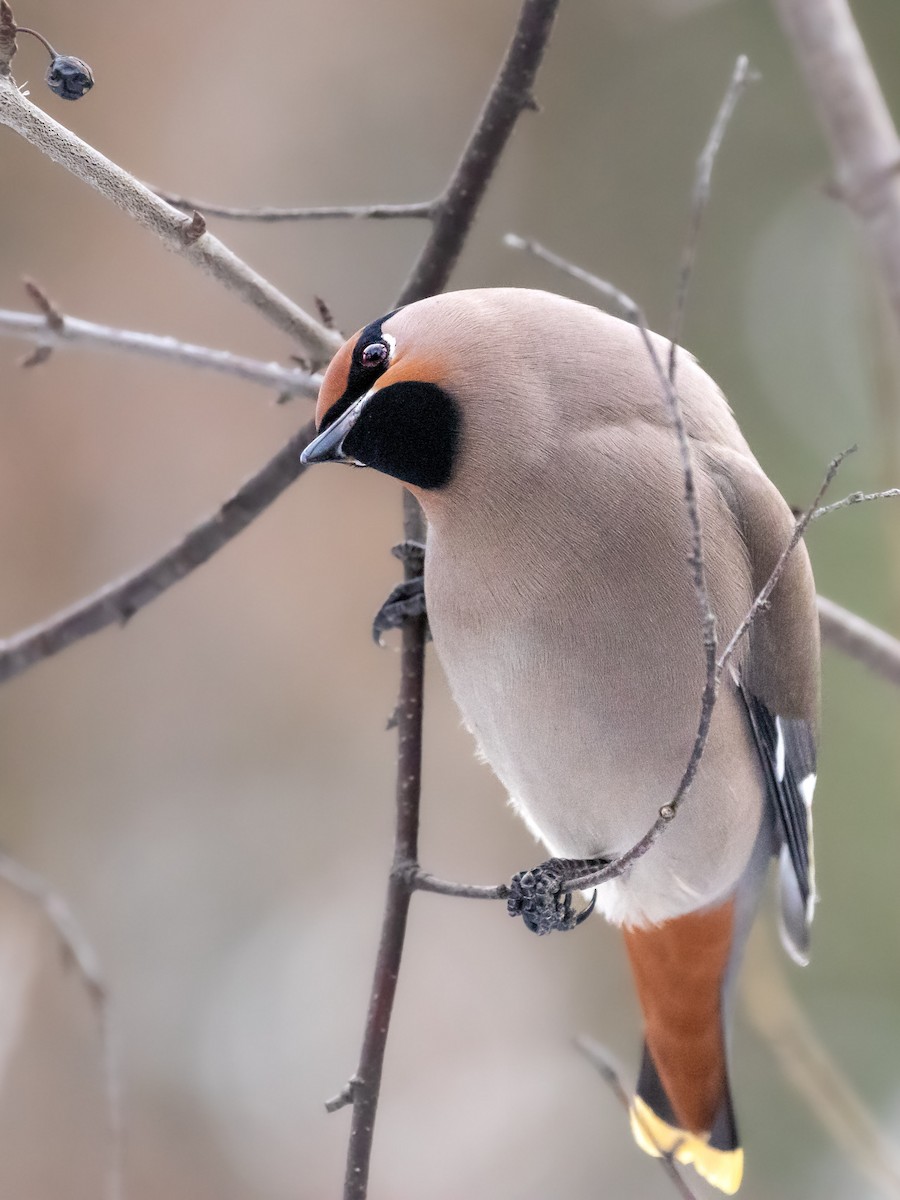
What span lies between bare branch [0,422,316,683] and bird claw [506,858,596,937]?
A: 0.61 metres

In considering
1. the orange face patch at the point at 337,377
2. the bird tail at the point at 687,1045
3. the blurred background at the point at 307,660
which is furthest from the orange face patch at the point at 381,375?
the blurred background at the point at 307,660

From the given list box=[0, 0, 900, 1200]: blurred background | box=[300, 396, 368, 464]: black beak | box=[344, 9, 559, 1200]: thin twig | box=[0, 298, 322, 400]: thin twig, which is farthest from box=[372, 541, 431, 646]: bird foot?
box=[0, 0, 900, 1200]: blurred background

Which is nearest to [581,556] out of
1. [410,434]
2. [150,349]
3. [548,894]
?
[410,434]

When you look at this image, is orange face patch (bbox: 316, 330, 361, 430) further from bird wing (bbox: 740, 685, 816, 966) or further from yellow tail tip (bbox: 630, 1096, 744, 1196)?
yellow tail tip (bbox: 630, 1096, 744, 1196)

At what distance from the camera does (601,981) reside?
4.17 m

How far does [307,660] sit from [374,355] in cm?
278

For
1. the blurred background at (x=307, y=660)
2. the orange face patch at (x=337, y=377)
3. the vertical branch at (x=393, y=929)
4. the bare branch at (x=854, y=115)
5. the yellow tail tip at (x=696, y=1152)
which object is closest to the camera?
the vertical branch at (x=393, y=929)

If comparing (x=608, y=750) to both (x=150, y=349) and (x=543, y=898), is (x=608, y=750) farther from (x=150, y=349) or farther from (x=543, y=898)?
(x=150, y=349)

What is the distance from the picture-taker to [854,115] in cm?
179

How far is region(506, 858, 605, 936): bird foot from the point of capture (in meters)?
1.70

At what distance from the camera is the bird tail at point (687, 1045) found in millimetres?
1957

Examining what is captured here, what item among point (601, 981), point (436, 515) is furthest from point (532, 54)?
point (601, 981)

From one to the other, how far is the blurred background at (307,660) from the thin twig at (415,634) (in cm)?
203

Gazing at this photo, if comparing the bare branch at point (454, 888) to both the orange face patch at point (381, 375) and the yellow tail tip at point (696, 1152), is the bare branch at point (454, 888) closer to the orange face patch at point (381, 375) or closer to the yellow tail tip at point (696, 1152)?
the orange face patch at point (381, 375)
